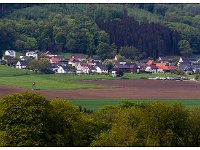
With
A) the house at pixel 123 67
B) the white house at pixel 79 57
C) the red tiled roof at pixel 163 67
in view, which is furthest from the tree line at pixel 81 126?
the white house at pixel 79 57

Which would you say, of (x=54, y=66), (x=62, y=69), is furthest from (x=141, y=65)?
(x=54, y=66)

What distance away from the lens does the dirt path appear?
46.3 m

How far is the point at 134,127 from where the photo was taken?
75.3 ft

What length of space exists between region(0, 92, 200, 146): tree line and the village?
131 ft

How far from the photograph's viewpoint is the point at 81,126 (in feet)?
77.3

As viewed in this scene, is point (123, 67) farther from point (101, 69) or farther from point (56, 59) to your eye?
point (56, 59)

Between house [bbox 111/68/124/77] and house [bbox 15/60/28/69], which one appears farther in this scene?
house [bbox 15/60/28/69]

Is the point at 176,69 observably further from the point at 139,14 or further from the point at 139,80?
the point at 139,14

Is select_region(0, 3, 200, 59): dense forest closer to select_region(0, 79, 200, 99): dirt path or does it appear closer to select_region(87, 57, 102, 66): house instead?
select_region(87, 57, 102, 66): house

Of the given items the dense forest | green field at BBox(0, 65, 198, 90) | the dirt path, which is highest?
the dense forest

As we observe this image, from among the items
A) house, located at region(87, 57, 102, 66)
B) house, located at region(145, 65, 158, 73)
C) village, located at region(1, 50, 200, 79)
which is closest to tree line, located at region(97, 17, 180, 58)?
village, located at region(1, 50, 200, 79)

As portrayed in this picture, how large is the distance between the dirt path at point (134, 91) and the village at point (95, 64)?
8.11 m

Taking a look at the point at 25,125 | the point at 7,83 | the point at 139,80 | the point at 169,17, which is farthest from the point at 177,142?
the point at 169,17

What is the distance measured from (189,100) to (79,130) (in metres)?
24.0
